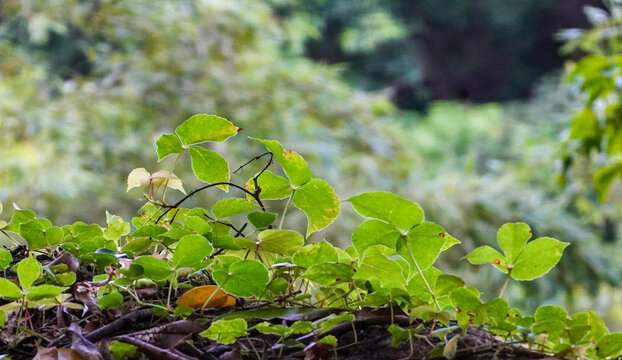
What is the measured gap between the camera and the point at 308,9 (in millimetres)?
7008

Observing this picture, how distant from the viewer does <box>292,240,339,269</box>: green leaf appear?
10.3 inches

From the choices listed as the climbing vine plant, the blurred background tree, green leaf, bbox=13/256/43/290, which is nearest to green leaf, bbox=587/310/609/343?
the climbing vine plant

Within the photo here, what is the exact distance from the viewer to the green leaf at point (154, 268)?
24cm

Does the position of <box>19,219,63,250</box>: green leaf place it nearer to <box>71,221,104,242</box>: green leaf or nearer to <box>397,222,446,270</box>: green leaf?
<box>71,221,104,242</box>: green leaf

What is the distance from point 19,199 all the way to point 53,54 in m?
1.71

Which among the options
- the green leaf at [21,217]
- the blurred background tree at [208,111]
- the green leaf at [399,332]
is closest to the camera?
the green leaf at [399,332]

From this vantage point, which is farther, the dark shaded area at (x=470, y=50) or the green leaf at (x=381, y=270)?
the dark shaded area at (x=470, y=50)

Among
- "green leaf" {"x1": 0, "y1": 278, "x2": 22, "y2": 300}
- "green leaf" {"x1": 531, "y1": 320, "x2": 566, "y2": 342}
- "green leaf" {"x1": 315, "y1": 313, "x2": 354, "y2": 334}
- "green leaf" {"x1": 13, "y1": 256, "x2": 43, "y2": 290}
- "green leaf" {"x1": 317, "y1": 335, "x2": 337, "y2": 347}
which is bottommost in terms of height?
"green leaf" {"x1": 0, "y1": 278, "x2": 22, "y2": 300}

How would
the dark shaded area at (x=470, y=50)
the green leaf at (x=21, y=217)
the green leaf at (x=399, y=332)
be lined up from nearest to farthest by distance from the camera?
the green leaf at (x=399, y=332) → the green leaf at (x=21, y=217) → the dark shaded area at (x=470, y=50)

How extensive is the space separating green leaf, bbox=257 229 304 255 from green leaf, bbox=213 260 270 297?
1.2 inches

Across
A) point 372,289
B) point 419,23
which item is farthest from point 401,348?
point 419,23

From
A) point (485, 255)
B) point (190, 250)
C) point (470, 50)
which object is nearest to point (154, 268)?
point (190, 250)

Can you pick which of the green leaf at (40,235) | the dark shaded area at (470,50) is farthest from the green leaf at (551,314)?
the dark shaded area at (470,50)

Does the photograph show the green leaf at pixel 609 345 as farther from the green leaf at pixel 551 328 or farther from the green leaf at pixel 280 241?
the green leaf at pixel 280 241
